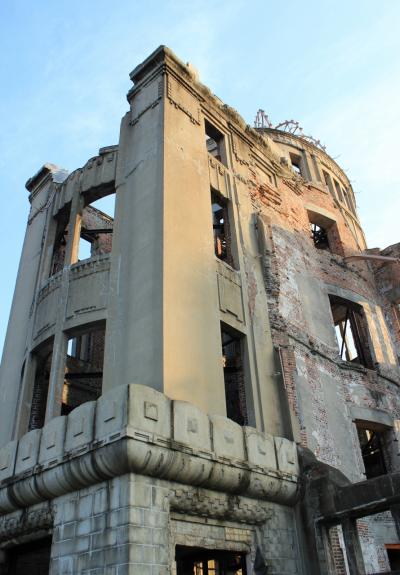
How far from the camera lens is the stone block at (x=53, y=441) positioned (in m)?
7.47

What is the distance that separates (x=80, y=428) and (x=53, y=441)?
690 millimetres

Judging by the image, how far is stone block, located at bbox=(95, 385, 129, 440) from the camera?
264 inches

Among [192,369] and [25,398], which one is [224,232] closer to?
[192,369]

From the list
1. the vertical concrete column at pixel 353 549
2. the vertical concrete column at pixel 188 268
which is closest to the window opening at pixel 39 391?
the vertical concrete column at pixel 188 268

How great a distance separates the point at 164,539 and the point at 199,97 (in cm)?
1176

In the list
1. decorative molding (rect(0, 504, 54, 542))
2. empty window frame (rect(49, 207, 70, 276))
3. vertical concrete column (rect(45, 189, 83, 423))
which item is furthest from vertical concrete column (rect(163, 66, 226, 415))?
empty window frame (rect(49, 207, 70, 276))

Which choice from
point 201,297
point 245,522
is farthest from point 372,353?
point 245,522

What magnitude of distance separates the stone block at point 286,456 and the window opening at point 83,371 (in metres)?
5.73

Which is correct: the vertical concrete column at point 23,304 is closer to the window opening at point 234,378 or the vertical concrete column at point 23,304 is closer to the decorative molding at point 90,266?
the decorative molding at point 90,266

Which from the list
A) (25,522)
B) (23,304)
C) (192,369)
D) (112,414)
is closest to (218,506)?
(112,414)

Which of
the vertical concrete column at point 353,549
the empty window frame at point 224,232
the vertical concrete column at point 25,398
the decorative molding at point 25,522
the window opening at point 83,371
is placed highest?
the empty window frame at point 224,232

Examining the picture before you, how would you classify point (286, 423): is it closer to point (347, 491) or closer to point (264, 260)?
point (347, 491)

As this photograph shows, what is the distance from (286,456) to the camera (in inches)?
368

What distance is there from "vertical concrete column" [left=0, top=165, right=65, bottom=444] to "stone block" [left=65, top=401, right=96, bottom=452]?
5.43 m
